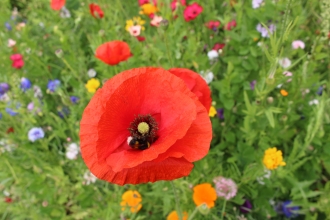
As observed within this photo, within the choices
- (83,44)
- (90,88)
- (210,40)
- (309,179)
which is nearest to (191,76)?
(90,88)

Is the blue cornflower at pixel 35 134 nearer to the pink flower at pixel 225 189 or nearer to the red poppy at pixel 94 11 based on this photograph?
the red poppy at pixel 94 11

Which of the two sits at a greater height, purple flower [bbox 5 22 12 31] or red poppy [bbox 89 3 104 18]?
purple flower [bbox 5 22 12 31]

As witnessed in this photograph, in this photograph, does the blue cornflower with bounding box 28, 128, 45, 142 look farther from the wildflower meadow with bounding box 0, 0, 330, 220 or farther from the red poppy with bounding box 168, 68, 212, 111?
the red poppy with bounding box 168, 68, 212, 111

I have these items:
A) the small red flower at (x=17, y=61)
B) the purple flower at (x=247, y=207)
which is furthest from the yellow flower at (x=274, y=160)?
the small red flower at (x=17, y=61)

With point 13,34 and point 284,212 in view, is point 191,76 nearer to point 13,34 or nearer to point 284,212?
point 284,212

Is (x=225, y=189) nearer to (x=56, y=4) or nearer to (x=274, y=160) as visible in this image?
(x=274, y=160)

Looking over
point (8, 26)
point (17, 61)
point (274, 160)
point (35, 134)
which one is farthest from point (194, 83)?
point (8, 26)

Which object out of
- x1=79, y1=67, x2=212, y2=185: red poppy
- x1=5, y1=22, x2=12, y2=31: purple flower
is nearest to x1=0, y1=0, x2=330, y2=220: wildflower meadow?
x1=79, y1=67, x2=212, y2=185: red poppy
